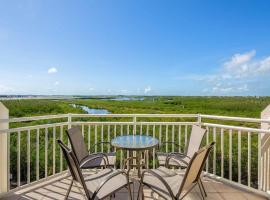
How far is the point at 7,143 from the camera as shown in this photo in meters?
2.93

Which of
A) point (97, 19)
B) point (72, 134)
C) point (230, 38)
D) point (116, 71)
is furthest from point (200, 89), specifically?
point (72, 134)

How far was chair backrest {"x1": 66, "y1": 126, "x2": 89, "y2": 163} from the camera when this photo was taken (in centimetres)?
293

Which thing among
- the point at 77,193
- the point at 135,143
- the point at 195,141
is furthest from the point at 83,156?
the point at 195,141

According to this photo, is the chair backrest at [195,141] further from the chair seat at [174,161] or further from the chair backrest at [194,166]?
the chair backrest at [194,166]

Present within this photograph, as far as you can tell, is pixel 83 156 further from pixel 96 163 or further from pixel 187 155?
pixel 187 155

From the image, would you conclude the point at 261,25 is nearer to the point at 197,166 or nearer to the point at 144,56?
the point at 144,56

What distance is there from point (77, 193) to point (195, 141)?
6.28 feet

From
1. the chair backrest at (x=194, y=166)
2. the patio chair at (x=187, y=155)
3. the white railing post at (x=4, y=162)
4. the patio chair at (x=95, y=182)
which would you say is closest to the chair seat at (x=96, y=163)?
the patio chair at (x=95, y=182)

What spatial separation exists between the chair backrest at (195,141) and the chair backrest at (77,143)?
5.43 feet

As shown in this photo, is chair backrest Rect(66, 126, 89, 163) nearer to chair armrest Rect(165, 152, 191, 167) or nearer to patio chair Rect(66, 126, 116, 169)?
patio chair Rect(66, 126, 116, 169)

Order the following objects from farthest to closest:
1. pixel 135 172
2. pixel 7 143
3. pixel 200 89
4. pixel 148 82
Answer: pixel 148 82 → pixel 200 89 → pixel 135 172 → pixel 7 143

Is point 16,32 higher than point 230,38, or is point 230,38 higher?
point 230,38

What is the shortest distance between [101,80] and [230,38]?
11.4 m

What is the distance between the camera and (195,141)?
309 cm
